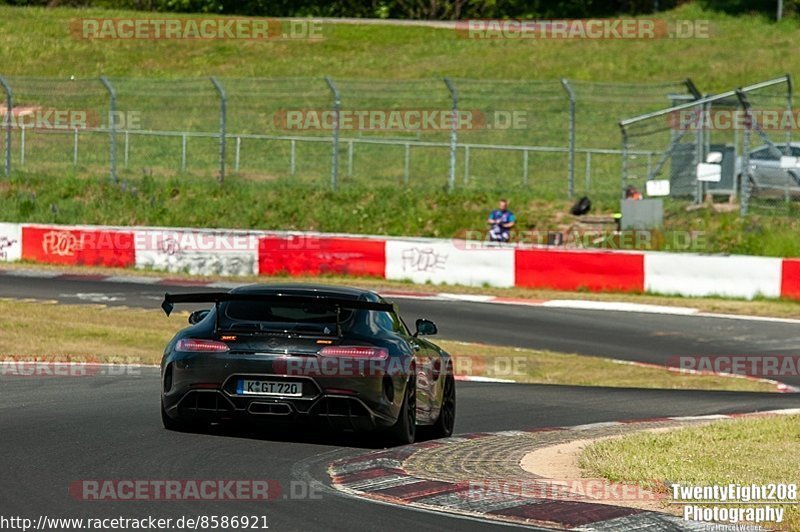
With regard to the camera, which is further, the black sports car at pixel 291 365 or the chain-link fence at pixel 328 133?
the chain-link fence at pixel 328 133

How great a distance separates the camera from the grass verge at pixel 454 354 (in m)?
17.4

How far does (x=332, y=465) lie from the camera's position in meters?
9.27

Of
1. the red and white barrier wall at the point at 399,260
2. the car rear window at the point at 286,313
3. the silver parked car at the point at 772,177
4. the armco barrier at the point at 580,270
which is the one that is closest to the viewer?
the car rear window at the point at 286,313

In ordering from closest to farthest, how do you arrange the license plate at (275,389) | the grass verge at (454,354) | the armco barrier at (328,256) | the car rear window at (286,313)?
1. the license plate at (275,389)
2. the car rear window at (286,313)
3. the grass verge at (454,354)
4. the armco barrier at (328,256)

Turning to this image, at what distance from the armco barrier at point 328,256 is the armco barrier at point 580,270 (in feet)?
8.61

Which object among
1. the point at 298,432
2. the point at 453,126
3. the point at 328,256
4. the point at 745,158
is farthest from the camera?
the point at 453,126

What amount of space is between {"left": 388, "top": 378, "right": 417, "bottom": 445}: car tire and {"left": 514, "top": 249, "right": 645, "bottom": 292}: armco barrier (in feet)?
47.4

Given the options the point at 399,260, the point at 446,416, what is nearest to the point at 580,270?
the point at 399,260

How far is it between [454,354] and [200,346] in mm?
9064

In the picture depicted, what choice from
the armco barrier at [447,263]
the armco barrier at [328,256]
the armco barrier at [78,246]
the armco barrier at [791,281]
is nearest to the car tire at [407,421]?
the armco barrier at [791,281]

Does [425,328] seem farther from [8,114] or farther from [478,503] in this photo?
[8,114]

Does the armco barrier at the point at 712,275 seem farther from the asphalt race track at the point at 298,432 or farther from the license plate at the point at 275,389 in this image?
the license plate at the point at 275,389

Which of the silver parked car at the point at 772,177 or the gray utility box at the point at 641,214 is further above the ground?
the silver parked car at the point at 772,177

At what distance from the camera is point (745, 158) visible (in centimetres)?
2731
